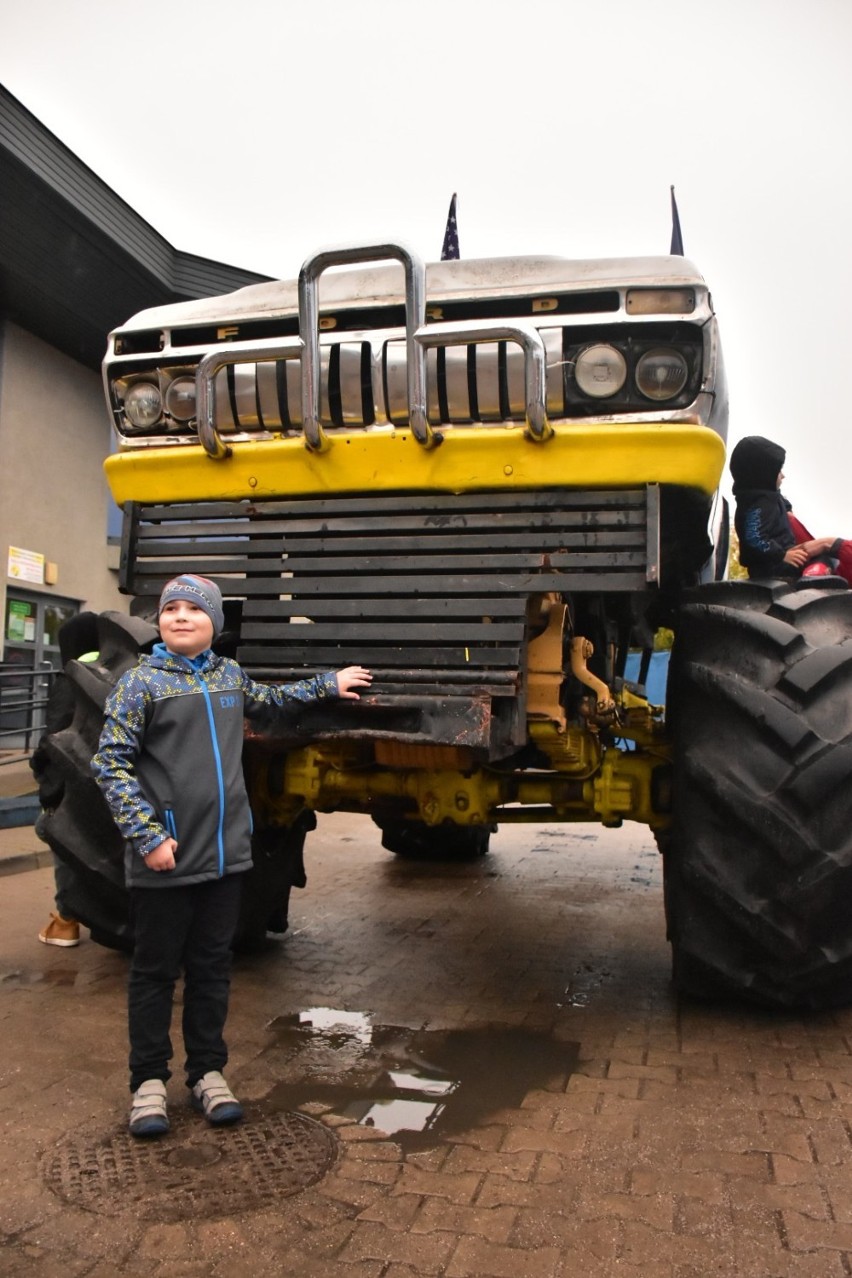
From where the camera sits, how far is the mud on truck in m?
3.13

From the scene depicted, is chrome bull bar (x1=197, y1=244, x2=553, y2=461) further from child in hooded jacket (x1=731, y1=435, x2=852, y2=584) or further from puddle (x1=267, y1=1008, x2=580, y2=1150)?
puddle (x1=267, y1=1008, x2=580, y2=1150)

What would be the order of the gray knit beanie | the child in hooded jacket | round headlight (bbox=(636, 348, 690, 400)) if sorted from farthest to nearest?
the child in hooded jacket, round headlight (bbox=(636, 348, 690, 400)), the gray knit beanie

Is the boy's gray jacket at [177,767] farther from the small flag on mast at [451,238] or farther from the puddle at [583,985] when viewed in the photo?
the small flag on mast at [451,238]

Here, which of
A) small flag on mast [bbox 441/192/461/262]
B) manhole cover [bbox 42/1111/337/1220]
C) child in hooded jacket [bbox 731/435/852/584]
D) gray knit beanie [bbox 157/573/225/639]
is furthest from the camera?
small flag on mast [bbox 441/192/461/262]

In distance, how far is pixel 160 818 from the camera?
287 cm

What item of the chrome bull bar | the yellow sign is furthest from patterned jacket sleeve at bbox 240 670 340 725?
the yellow sign

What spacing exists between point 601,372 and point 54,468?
1152cm

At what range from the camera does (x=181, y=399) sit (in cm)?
367

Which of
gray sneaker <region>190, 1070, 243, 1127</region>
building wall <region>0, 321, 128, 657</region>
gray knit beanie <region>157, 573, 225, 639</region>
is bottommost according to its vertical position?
gray sneaker <region>190, 1070, 243, 1127</region>

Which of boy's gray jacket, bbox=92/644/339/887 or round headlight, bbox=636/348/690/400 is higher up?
round headlight, bbox=636/348/690/400

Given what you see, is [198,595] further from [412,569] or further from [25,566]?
[25,566]

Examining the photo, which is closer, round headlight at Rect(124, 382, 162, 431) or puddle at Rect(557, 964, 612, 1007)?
round headlight at Rect(124, 382, 162, 431)

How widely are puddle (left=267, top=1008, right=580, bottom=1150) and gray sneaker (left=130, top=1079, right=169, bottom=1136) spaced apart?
345 millimetres

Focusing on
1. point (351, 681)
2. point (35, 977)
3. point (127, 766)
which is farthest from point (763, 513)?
point (35, 977)
